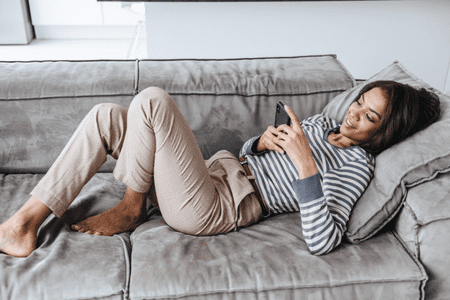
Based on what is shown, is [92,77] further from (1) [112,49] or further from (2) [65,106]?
(1) [112,49]

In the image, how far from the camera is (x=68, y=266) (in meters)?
1.06

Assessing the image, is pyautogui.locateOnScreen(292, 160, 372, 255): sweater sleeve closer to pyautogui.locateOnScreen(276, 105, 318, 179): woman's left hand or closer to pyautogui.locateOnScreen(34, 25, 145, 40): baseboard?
pyautogui.locateOnScreen(276, 105, 318, 179): woman's left hand

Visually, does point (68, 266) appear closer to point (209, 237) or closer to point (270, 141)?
point (209, 237)

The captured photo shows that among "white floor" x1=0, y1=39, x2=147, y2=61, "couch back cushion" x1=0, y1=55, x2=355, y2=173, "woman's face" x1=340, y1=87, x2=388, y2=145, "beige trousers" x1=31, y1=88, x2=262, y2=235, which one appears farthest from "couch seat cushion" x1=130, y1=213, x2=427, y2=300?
"white floor" x1=0, y1=39, x2=147, y2=61

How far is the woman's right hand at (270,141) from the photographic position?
4.19ft

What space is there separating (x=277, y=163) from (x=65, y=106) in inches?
33.2

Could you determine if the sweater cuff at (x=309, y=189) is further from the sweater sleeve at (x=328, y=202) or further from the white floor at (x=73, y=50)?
the white floor at (x=73, y=50)

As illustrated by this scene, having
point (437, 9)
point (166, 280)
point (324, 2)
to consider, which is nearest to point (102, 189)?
point (166, 280)

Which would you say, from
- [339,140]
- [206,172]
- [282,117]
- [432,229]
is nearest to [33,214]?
[206,172]

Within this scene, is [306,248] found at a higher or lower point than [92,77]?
lower

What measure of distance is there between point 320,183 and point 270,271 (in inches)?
11.5

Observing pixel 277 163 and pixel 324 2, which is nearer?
pixel 277 163

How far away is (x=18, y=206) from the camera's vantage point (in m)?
1.31

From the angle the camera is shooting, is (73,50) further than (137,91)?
Yes
